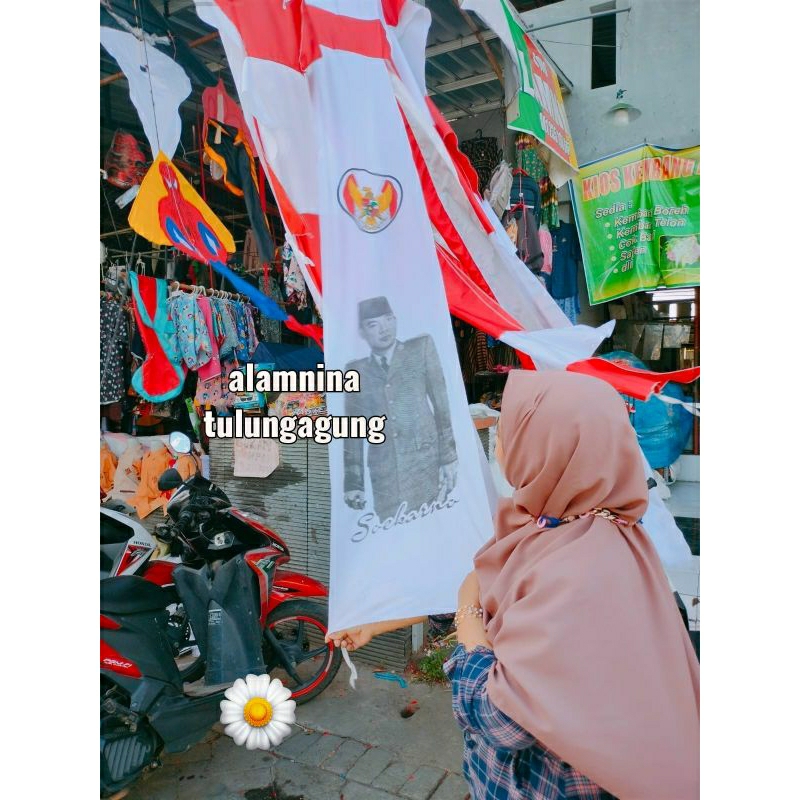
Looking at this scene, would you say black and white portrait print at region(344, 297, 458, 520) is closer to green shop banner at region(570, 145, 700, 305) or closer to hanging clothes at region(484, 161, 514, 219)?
hanging clothes at region(484, 161, 514, 219)

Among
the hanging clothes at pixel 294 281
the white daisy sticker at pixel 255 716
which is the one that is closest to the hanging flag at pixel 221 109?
the hanging clothes at pixel 294 281

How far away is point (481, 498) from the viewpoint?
2283 millimetres

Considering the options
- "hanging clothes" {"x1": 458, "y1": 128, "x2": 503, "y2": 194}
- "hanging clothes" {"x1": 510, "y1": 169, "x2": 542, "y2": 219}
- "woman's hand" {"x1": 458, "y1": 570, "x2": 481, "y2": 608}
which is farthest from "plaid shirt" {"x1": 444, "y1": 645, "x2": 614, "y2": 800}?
"hanging clothes" {"x1": 458, "y1": 128, "x2": 503, "y2": 194}

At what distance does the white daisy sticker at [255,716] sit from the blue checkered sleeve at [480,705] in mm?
1156

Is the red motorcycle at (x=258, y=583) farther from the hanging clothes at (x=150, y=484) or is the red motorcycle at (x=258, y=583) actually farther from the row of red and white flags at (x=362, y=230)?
the hanging clothes at (x=150, y=484)

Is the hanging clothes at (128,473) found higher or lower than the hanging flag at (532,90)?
lower

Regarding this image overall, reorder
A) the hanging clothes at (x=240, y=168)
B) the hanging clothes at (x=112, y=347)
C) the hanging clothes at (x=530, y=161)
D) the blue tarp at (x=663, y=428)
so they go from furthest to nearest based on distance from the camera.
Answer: the hanging clothes at (x=530, y=161) → the hanging clothes at (x=112, y=347) → the hanging clothes at (x=240, y=168) → the blue tarp at (x=663, y=428)

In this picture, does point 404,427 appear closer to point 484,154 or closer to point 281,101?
point 281,101

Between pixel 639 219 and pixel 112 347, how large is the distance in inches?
138

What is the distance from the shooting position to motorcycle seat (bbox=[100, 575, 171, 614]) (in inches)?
84.9

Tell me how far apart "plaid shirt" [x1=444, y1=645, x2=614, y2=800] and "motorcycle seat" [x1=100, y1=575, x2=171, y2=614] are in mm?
1411

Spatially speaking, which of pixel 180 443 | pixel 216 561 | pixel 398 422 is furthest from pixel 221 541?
pixel 398 422

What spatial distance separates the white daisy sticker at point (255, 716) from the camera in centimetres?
222

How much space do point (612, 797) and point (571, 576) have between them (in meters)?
0.47
